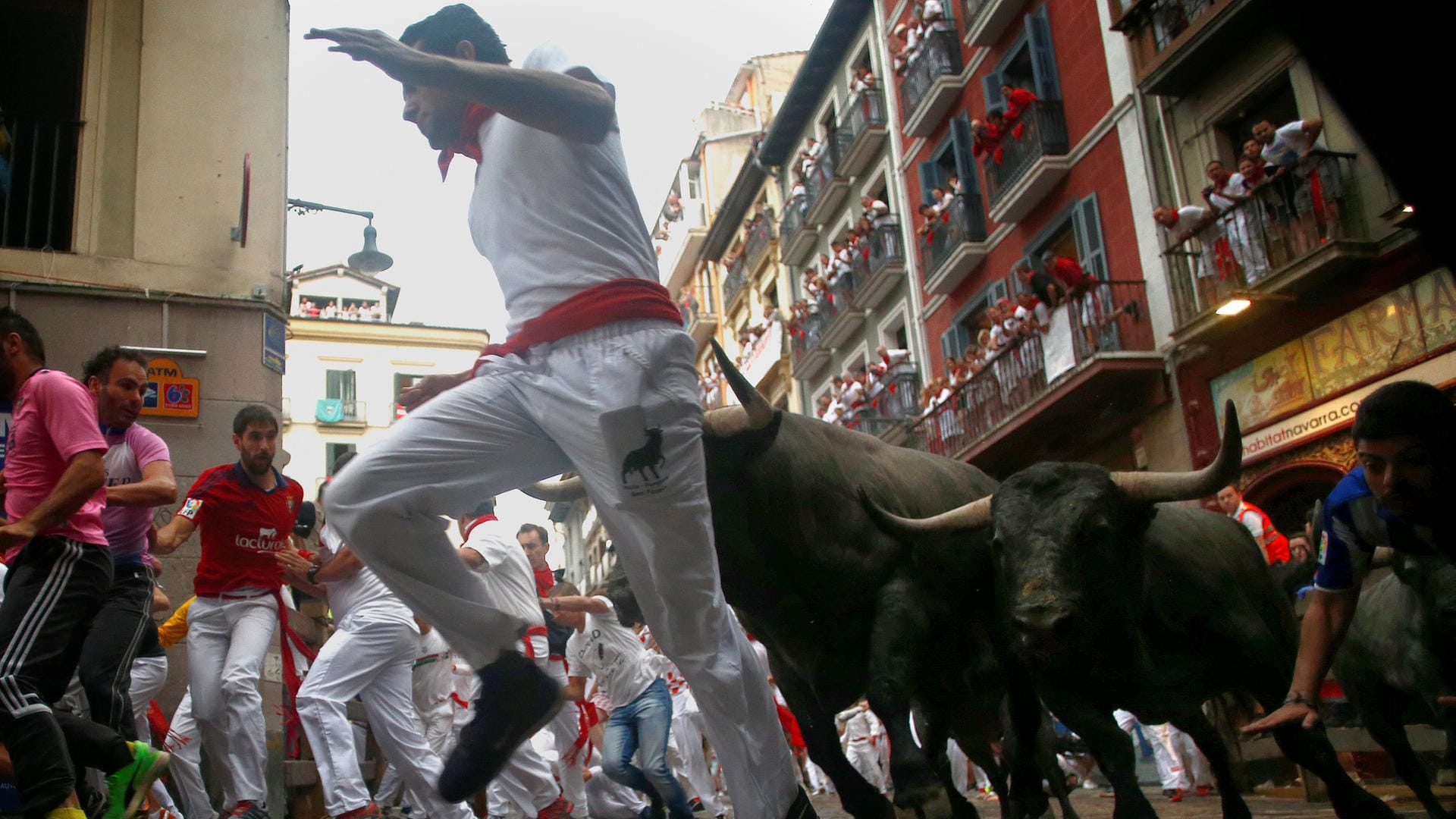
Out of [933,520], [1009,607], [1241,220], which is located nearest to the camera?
[1009,607]

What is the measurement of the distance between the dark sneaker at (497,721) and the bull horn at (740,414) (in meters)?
1.32

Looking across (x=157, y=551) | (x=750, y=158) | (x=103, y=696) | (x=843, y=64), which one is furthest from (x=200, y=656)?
(x=750, y=158)

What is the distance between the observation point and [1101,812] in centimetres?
774

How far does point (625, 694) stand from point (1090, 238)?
14.1 metres

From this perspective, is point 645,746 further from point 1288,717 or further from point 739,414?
point 1288,717

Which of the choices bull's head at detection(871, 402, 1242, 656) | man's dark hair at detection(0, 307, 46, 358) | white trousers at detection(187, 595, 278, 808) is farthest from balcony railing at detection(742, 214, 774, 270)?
bull's head at detection(871, 402, 1242, 656)

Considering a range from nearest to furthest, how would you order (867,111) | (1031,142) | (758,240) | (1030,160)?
1. (1030,160)
2. (1031,142)
3. (867,111)
4. (758,240)

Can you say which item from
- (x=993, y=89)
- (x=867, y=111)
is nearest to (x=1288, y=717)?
(x=993, y=89)

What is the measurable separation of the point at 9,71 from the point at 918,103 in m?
18.8

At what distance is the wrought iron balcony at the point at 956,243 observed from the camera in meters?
25.6

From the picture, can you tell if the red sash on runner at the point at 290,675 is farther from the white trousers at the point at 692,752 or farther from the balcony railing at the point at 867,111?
the balcony railing at the point at 867,111

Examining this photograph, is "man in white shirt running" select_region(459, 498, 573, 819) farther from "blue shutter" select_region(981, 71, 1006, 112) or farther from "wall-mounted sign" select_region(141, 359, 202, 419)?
"blue shutter" select_region(981, 71, 1006, 112)

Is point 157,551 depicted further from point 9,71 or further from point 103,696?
point 9,71

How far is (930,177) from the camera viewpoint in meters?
27.8
